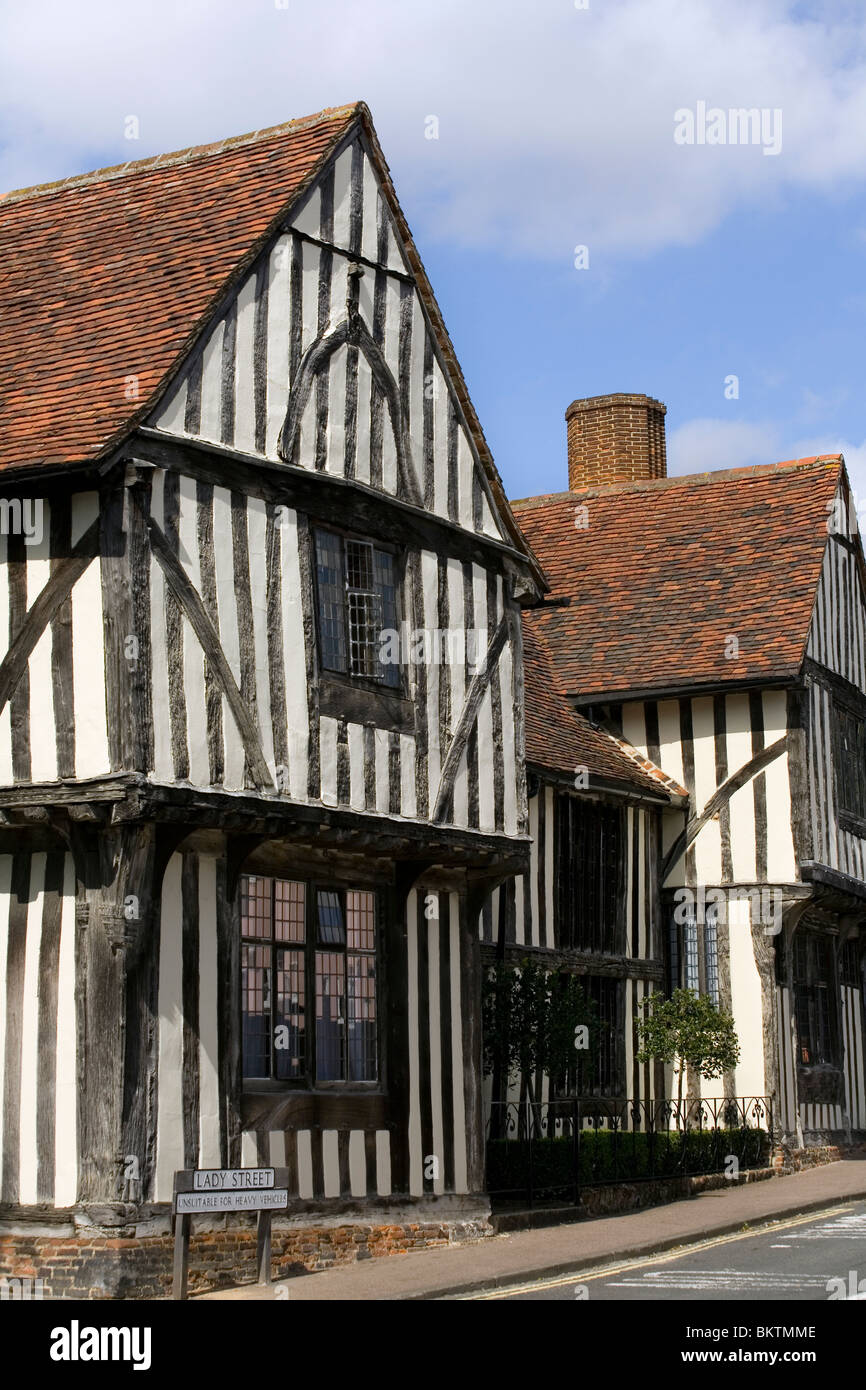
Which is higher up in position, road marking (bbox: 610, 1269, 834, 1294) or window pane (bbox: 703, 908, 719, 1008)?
window pane (bbox: 703, 908, 719, 1008)

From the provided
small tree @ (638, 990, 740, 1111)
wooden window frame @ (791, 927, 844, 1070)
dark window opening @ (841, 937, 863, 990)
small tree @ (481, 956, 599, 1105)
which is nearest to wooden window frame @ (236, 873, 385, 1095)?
small tree @ (481, 956, 599, 1105)

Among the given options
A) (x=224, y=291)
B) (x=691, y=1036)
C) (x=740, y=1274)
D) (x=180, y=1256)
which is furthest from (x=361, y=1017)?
(x=691, y=1036)

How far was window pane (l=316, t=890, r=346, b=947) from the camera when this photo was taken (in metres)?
16.1

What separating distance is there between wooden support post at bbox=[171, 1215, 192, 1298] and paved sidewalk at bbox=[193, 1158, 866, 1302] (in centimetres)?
25

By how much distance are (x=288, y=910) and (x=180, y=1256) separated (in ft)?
11.0

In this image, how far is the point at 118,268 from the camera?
1641cm

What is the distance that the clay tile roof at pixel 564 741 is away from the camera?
74.2ft

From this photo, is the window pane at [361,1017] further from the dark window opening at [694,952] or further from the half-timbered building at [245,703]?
the dark window opening at [694,952]

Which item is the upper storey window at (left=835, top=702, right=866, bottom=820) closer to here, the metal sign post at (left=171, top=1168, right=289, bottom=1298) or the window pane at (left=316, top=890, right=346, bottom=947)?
the window pane at (left=316, top=890, right=346, bottom=947)

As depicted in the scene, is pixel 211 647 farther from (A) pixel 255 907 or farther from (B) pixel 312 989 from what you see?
(B) pixel 312 989

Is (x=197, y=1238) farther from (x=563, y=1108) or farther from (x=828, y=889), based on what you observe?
(x=828, y=889)

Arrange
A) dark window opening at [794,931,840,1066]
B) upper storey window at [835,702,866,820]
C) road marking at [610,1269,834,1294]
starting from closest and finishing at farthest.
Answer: road marking at [610,1269,834,1294]
dark window opening at [794,931,840,1066]
upper storey window at [835,702,866,820]
